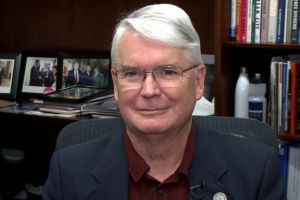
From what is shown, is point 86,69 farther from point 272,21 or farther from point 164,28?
point 164,28

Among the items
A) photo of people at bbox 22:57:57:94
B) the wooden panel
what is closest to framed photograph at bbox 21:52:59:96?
photo of people at bbox 22:57:57:94

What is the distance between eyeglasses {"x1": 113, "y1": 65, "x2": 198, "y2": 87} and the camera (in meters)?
1.11

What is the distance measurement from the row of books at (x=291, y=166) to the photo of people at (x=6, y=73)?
148 centimetres

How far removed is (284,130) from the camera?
1935 mm

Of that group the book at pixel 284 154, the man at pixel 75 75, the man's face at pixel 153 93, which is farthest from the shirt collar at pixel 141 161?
the man at pixel 75 75

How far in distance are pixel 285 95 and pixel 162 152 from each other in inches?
35.1

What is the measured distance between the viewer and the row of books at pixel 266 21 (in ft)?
6.04

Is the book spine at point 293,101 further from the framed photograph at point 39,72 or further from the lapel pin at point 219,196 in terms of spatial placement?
the framed photograph at point 39,72

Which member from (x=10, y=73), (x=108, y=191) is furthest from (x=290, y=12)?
(x=10, y=73)

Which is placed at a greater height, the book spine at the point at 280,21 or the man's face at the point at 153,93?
the book spine at the point at 280,21

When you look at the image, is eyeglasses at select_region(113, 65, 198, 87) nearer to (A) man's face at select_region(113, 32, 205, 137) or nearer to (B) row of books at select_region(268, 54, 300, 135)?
(A) man's face at select_region(113, 32, 205, 137)

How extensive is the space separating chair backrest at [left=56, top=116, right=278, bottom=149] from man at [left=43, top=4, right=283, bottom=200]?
0.09 m

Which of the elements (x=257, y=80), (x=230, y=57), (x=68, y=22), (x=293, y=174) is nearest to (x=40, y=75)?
(x=68, y=22)

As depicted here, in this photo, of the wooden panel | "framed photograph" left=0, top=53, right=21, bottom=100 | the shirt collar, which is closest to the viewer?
the shirt collar
